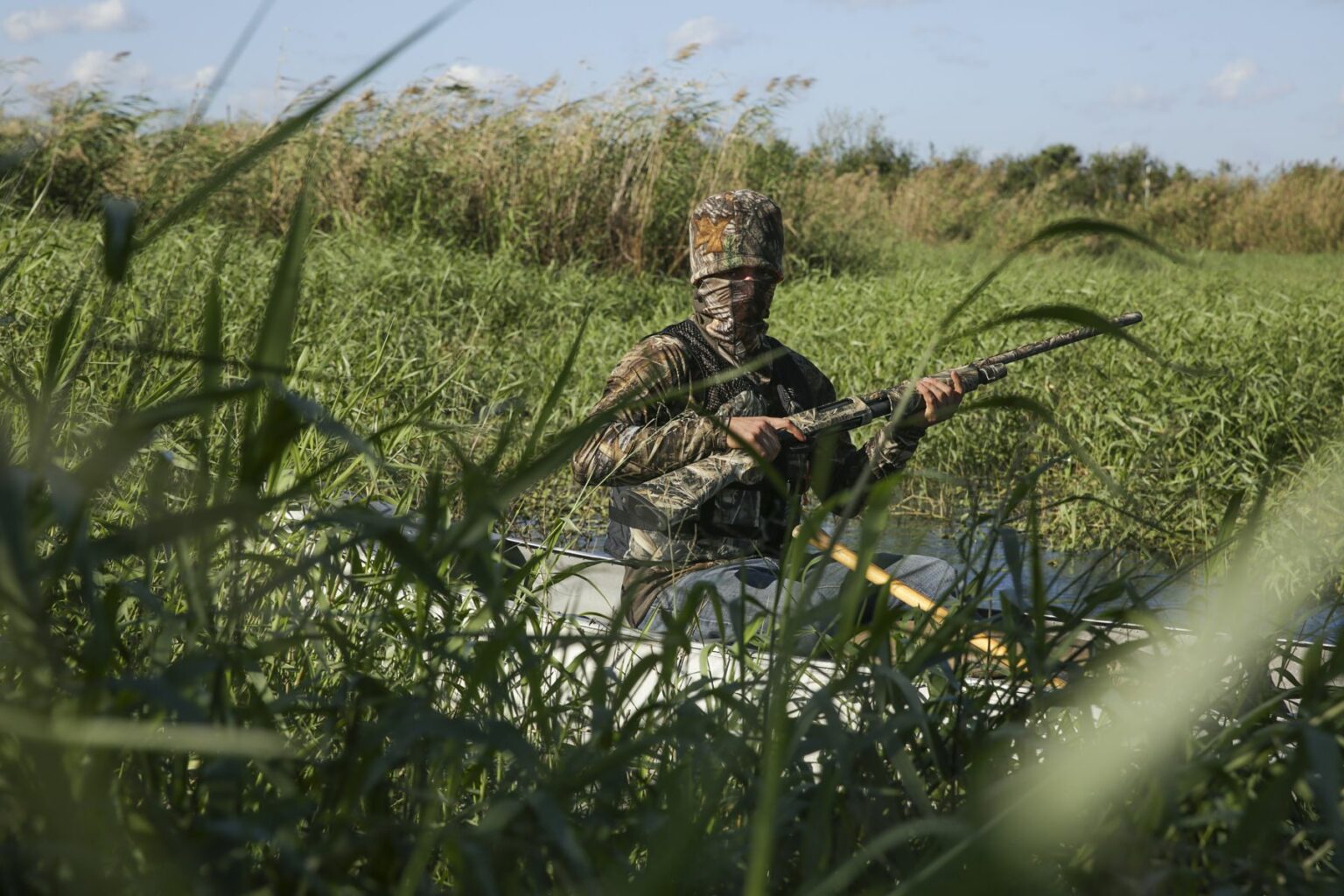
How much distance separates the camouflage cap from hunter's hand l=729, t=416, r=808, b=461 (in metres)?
0.42

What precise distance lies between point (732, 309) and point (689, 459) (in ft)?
1.45

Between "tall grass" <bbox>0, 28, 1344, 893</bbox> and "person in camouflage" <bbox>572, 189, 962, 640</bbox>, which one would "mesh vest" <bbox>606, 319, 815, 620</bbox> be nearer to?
"person in camouflage" <bbox>572, 189, 962, 640</bbox>

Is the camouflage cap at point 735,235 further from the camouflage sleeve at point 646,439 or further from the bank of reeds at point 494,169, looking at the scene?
the bank of reeds at point 494,169

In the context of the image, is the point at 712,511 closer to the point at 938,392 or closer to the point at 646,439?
the point at 646,439

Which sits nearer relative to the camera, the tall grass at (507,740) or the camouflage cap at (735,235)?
the tall grass at (507,740)

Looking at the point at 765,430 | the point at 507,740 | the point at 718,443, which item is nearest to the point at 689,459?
the point at 718,443

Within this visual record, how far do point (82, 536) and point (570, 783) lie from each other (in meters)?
0.46

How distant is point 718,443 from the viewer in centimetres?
334

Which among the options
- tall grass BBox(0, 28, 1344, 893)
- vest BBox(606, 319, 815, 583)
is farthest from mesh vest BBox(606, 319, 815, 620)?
tall grass BBox(0, 28, 1344, 893)

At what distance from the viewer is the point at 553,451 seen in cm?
112

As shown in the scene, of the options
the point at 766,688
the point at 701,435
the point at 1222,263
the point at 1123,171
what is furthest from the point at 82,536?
the point at 1123,171

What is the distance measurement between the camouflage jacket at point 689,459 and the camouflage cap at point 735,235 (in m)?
0.20

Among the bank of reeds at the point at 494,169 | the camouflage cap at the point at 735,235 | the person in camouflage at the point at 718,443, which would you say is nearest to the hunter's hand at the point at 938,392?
the person in camouflage at the point at 718,443

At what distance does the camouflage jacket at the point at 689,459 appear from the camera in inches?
130
